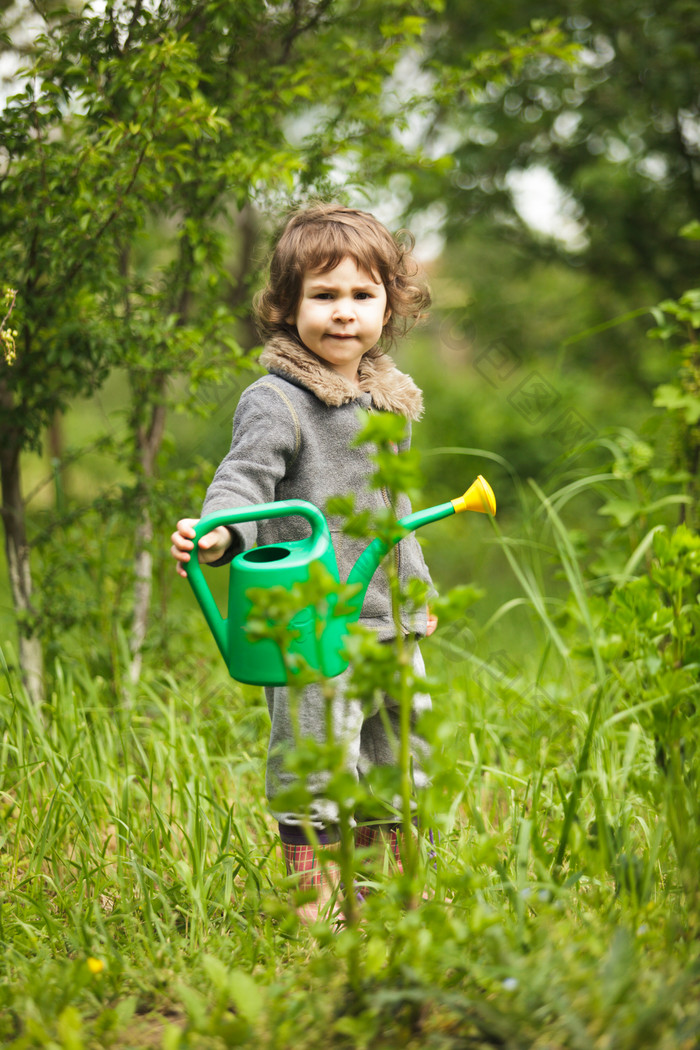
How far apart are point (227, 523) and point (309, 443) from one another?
1.30 feet

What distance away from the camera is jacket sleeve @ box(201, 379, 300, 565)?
1461 millimetres

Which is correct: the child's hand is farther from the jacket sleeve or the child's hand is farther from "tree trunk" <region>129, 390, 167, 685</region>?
"tree trunk" <region>129, 390, 167, 685</region>

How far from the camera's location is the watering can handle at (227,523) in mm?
1266

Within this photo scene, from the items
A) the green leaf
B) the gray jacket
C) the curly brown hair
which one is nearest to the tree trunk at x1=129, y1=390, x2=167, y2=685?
the curly brown hair

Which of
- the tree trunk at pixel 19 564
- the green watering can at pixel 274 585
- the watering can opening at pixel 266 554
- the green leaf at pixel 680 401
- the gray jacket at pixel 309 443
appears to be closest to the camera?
the green watering can at pixel 274 585

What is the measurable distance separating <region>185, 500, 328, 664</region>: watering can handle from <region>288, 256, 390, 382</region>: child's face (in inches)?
18.6

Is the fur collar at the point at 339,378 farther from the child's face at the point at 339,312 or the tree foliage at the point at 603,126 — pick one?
the tree foliage at the point at 603,126

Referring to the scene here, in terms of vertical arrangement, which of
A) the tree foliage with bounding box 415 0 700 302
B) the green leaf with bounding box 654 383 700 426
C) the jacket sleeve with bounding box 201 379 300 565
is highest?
the tree foliage with bounding box 415 0 700 302

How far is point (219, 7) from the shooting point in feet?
7.08

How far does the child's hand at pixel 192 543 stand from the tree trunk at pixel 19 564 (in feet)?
3.83

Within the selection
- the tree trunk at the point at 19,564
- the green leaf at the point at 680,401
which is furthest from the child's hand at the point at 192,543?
the green leaf at the point at 680,401

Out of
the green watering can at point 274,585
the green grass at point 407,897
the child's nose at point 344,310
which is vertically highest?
the child's nose at point 344,310

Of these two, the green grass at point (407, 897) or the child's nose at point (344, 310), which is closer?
the green grass at point (407, 897)

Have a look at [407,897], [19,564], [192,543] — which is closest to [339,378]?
[192,543]
